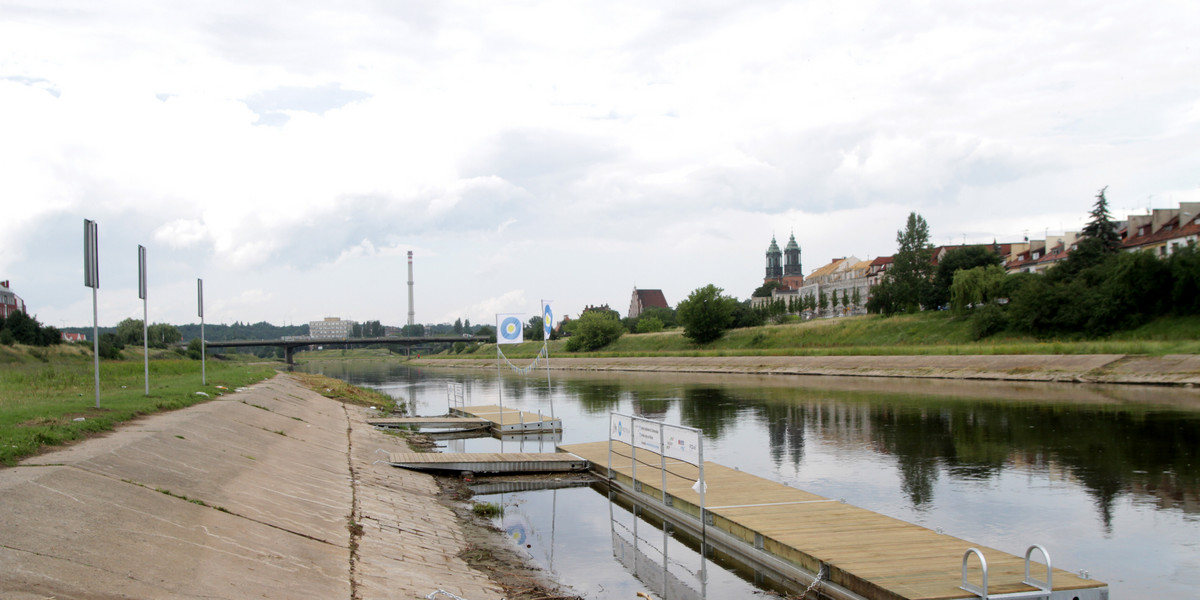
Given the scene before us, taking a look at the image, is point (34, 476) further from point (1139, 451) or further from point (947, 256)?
point (947, 256)

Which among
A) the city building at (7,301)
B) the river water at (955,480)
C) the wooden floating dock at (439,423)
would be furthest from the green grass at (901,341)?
the city building at (7,301)

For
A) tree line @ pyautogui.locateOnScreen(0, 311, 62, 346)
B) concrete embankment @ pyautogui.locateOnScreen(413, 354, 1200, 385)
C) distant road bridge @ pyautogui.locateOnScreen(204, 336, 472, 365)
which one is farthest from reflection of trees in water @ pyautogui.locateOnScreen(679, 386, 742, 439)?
distant road bridge @ pyautogui.locateOnScreen(204, 336, 472, 365)

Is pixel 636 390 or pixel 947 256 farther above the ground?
pixel 947 256

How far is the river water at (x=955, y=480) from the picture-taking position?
45.2 ft

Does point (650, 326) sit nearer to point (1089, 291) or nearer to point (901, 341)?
point (901, 341)

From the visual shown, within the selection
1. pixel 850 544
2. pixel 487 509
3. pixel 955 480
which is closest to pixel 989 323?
pixel 955 480

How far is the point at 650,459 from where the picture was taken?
21656 millimetres

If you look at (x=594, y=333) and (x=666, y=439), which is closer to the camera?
(x=666, y=439)

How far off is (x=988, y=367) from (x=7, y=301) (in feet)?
413

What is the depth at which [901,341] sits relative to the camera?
77.9 metres

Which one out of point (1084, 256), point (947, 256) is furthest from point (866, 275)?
point (1084, 256)

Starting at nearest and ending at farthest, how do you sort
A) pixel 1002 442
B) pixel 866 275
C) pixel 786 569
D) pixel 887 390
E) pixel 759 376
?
pixel 786 569, pixel 1002 442, pixel 887 390, pixel 759 376, pixel 866 275

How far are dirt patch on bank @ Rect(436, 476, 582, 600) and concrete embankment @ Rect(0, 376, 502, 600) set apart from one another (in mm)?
357

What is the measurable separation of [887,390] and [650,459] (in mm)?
31690
